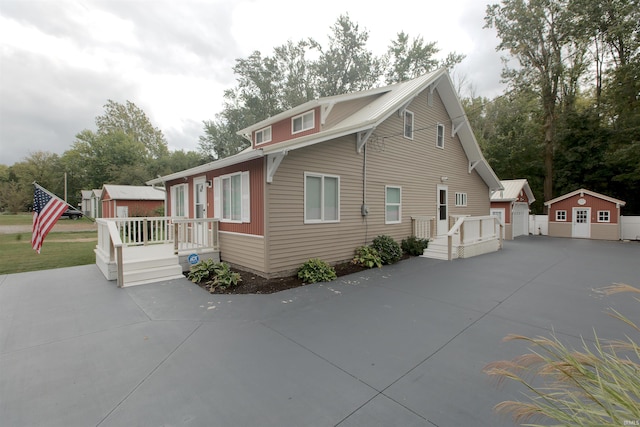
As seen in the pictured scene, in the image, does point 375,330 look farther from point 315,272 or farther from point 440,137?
point 440,137

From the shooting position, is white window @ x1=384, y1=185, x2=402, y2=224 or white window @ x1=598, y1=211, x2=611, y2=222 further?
white window @ x1=598, y1=211, x2=611, y2=222

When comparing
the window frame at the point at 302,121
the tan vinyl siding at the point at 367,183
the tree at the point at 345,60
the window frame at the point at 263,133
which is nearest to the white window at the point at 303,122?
the window frame at the point at 302,121

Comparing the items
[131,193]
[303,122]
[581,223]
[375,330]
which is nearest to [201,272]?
[375,330]

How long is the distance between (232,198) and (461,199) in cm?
1068

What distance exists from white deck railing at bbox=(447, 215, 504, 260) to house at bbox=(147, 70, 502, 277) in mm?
1033

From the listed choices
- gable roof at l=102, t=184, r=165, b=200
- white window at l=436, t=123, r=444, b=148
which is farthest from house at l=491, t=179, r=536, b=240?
gable roof at l=102, t=184, r=165, b=200

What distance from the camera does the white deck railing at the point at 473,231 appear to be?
30.9ft

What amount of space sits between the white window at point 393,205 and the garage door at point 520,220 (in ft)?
35.9

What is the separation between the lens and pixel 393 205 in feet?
31.5

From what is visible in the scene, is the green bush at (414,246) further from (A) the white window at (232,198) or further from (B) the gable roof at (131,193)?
(B) the gable roof at (131,193)

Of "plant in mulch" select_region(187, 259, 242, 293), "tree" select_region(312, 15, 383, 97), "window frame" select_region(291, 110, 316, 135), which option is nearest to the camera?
"plant in mulch" select_region(187, 259, 242, 293)

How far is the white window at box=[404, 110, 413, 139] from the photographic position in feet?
32.7

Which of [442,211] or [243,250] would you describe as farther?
[442,211]

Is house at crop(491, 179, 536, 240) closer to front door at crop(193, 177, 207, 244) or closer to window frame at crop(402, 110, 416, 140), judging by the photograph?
window frame at crop(402, 110, 416, 140)
